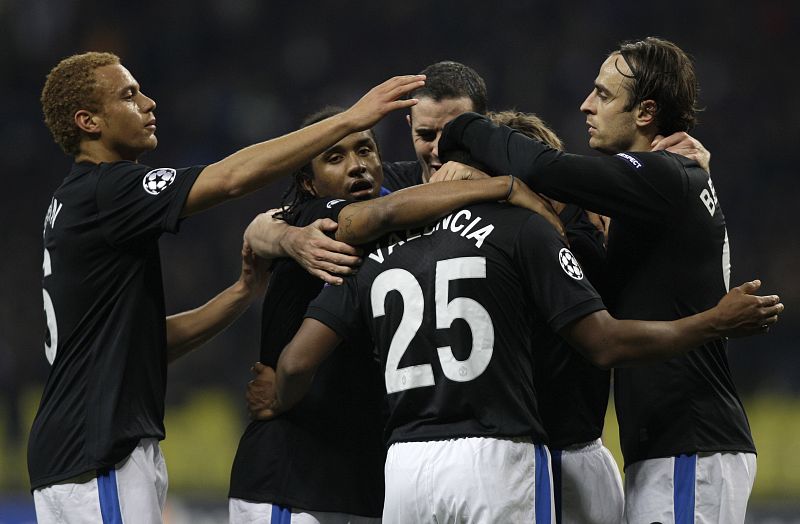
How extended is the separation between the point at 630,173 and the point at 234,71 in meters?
11.7

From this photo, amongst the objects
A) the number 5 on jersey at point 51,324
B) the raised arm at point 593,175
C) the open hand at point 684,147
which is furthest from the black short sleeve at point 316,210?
the open hand at point 684,147

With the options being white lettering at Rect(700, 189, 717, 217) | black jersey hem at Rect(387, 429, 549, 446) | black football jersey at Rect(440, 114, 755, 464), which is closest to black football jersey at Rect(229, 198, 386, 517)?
black jersey hem at Rect(387, 429, 549, 446)

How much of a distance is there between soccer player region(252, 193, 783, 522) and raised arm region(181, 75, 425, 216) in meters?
0.56

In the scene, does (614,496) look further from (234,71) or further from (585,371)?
(234,71)

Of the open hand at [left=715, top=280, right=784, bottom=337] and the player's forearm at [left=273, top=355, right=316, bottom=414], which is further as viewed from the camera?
the player's forearm at [left=273, top=355, right=316, bottom=414]

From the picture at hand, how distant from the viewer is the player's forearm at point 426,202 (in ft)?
12.0

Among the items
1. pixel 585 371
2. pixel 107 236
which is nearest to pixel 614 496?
pixel 585 371

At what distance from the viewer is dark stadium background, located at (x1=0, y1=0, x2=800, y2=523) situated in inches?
420

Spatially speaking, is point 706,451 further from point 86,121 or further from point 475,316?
point 86,121

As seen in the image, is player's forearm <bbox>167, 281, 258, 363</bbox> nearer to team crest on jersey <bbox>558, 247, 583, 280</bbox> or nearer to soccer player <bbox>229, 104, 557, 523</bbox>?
soccer player <bbox>229, 104, 557, 523</bbox>

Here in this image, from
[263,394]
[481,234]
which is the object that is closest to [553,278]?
[481,234]

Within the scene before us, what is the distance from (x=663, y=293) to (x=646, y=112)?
0.74m

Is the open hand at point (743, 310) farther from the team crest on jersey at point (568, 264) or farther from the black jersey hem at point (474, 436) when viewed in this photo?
the black jersey hem at point (474, 436)

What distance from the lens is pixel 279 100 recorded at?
47.1ft
